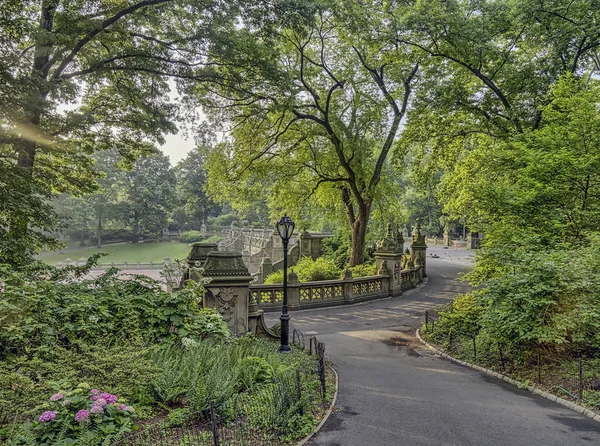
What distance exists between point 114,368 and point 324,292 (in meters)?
13.2

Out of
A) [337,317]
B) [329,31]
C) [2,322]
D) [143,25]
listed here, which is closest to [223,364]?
[2,322]

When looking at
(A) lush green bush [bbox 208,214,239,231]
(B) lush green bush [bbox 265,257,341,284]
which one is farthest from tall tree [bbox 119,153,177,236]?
(B) lush green bush [bbox 265,257,341,284]

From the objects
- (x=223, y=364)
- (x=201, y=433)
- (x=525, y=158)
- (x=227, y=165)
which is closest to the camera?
(x=201, y=433)

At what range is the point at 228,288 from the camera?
27.1ft

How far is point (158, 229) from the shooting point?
2391 inches

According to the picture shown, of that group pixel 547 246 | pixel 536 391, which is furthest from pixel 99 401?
Answer: pixel 547 246

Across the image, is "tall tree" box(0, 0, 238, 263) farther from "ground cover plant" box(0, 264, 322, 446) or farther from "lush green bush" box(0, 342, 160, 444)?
"lush green bush" box(0, 342, 160, 444)

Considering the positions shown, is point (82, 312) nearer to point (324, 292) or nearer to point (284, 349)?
point (284, 349)

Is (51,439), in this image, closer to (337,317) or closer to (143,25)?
(337,317)

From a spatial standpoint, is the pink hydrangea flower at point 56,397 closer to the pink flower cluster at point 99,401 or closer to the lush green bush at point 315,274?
the pink flower cluster at point 99,401

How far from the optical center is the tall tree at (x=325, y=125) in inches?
699

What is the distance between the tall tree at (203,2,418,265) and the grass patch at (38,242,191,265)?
30.5 meters

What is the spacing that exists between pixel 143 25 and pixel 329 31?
364 inches

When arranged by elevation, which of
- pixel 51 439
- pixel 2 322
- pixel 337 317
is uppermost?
pixel 2 322
